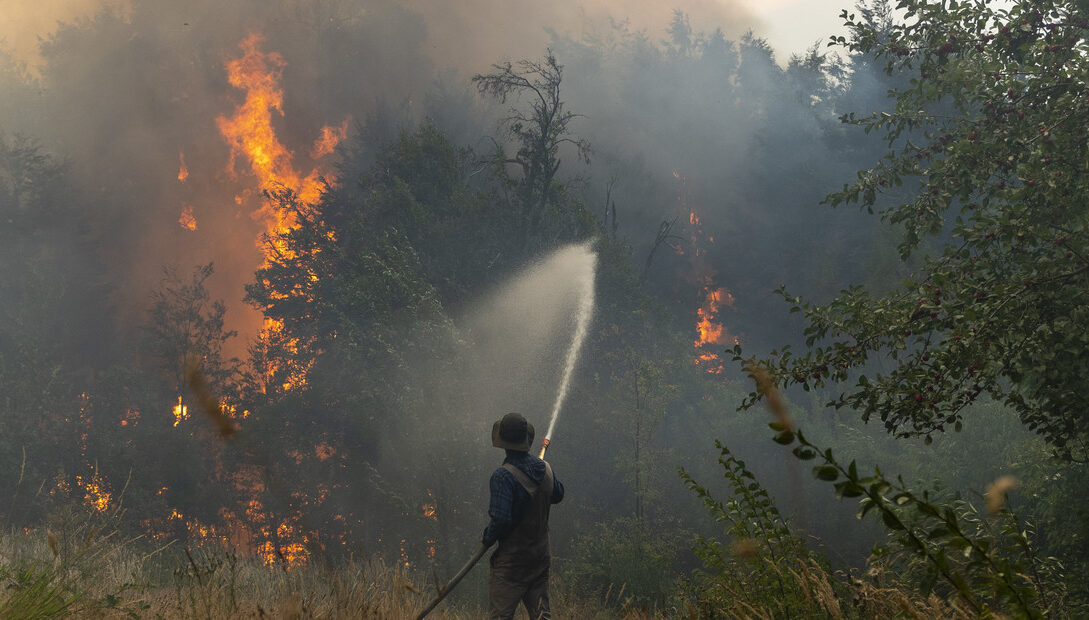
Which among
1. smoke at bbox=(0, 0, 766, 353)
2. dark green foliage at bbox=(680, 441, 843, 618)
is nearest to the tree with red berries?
dark green foliage at bbox=(680, 441, 843, 618)

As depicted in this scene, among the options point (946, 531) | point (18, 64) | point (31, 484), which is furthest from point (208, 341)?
point (946, 531)

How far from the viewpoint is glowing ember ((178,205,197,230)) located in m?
46.2

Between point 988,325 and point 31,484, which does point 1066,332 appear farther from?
point 31,484

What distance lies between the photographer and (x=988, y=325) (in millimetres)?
5547

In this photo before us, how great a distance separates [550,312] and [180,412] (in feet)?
51.4

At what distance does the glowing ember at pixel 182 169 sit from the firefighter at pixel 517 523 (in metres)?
47.1

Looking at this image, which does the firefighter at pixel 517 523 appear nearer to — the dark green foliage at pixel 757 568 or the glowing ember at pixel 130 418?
the dark green foliage at pixel 757 568

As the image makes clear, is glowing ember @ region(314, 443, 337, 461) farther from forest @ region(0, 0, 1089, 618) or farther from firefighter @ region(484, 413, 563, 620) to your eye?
firefighter @ region(484, 413, 563, 620)

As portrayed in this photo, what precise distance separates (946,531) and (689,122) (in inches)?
1927

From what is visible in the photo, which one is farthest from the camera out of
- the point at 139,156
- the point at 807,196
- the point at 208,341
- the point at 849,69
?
the point at 139,156

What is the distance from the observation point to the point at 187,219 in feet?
152

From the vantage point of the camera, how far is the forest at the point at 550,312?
5660mm

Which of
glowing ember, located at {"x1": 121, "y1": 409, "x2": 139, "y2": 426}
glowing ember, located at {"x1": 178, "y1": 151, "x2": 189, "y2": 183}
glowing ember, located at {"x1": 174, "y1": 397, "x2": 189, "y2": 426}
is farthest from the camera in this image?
glowing ember, located at {"x1": 178, "y1": 151, "x2": 189, "y2": 183}

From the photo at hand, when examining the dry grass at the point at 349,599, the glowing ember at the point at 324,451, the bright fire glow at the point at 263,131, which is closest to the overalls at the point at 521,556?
the dry grass at the point at 349,599
